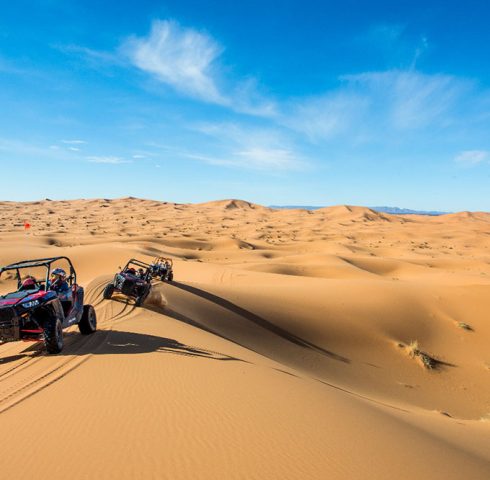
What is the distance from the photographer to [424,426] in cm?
657

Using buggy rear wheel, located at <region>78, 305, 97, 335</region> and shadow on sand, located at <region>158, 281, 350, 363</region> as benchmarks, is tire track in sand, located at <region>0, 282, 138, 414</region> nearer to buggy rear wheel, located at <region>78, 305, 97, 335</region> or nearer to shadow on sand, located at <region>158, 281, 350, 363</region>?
buggy rear wheel, located at <region>78, 305, 97, 335</region>

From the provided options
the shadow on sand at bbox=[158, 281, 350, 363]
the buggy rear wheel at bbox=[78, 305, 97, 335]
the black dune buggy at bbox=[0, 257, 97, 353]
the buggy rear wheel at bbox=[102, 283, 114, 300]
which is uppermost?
the black dune buggy at bbox=[0, 257, 97, 353]

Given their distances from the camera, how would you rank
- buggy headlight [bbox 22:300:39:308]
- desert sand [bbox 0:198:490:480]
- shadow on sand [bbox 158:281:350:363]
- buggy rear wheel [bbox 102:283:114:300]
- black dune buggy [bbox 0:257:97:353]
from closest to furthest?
desert sand [bbox 0:198:490:480] → black dune buggy [bbox 0:257:97:353] → buggy headlight [bbox 22:300:39:308] → shadow on sand [bbox 158:281:350:363] → buggy rear wheel [bbox 102:283:114:300]

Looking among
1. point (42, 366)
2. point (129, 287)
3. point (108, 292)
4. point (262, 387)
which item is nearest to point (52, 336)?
point (42, 366)

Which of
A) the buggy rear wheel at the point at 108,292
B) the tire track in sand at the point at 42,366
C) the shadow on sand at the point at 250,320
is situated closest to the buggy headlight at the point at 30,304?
the tire track in sand at the point at 42,366

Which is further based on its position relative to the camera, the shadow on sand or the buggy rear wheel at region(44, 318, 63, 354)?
the shadow on sand

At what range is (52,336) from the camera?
664cm

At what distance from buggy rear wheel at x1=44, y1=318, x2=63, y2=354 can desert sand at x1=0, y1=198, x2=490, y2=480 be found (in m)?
0.30

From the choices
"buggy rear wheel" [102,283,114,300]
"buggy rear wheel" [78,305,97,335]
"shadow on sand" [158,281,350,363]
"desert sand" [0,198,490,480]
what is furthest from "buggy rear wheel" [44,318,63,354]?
"buggy rear wheel" [102,283,114,300]

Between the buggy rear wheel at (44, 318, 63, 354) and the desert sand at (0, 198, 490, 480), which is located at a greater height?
the buggy rear wheel at (44, 318, 63, 354)

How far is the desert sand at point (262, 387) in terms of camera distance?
371 cm

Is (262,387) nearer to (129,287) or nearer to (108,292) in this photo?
(129,287)

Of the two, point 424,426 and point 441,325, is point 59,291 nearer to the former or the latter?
point 424,426

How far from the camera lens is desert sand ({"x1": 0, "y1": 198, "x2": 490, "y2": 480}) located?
3711 mm
